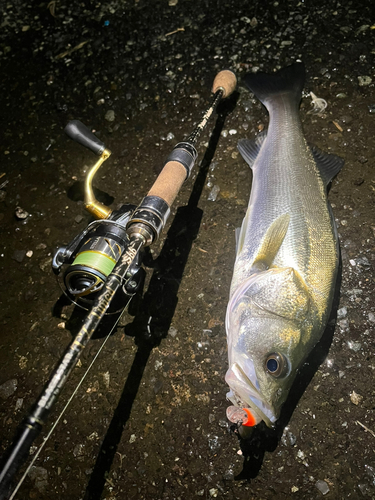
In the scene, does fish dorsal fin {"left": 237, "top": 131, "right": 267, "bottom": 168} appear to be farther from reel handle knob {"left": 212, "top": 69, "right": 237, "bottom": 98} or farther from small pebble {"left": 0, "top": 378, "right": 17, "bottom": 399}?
small pebble {"left": 0, "top": 378, "right": 17, "bottom": 399}

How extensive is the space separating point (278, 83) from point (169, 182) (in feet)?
5.35

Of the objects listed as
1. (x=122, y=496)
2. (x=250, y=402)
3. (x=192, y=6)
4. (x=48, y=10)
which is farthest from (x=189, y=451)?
(x=48, y=10)

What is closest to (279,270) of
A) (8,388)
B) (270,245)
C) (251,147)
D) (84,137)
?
(270,245)

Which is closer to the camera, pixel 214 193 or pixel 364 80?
pixel 214 193

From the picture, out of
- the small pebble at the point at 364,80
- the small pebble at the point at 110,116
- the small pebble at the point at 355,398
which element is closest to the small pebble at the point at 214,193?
the small pebble at the point at 110,116

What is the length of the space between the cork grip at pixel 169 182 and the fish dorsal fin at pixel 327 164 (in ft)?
3.85

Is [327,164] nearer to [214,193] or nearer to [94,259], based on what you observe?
[214,193]

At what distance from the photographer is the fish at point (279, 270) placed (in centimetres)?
201

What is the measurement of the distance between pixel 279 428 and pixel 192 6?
429 centimetres

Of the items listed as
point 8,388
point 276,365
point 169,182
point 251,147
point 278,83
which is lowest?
point 276,365

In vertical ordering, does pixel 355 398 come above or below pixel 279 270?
below

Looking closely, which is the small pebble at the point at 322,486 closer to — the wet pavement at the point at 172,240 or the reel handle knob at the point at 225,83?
the wet pavement at the point at 172,240

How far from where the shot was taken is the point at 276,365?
6.66 feet

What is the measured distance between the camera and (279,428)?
2.30 meters
